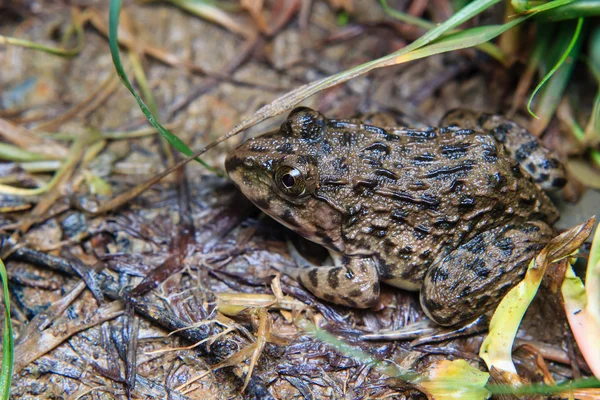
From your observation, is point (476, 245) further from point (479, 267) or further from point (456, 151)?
point (456, 151)

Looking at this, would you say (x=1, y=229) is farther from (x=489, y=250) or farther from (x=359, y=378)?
(x=489, y=250)

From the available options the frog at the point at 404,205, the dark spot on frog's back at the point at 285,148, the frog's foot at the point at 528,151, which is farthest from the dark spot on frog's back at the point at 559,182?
the dark spot on frog's back at the point at 285,148

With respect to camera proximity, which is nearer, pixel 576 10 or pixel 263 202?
pixel 263 202

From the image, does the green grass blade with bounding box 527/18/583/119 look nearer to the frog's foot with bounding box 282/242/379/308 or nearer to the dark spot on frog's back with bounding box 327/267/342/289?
the frog's foot with bounding box 282/242/379/308

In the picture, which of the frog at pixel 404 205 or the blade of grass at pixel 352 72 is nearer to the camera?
the blade of grass at pixel 352 72

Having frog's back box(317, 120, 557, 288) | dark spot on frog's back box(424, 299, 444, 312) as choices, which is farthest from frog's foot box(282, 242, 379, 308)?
dark spot on frog's back box(424, 299, 444, 312)

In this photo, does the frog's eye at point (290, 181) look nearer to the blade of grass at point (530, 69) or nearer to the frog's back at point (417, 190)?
the frog's back at point (417, 190)

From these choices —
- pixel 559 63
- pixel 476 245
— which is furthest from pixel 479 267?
pixel 559 63

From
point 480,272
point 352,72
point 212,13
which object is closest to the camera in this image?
point 352,72
